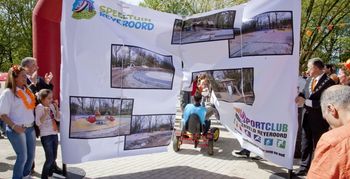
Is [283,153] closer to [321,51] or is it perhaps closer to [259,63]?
[259,63]

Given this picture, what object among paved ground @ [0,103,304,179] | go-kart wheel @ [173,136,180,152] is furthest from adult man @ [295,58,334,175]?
go-kart wheel @ [173,136,180,152]

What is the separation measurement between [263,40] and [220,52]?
0.78 m

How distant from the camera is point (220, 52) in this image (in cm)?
636

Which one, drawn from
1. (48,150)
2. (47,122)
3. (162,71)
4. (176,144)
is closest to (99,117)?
(47,122)

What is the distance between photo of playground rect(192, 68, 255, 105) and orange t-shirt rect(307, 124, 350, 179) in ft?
13.5

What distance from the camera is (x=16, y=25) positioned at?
1499 inches

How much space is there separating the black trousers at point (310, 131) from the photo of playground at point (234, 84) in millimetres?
1234

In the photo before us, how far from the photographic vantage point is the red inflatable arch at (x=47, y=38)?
732cm

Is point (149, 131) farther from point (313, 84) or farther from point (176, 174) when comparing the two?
point (313, 84)

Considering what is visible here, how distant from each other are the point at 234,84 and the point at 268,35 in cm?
102

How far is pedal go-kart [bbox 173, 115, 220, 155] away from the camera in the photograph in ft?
26.5

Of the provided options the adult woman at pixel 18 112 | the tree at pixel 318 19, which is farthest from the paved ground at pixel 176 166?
the tree at pixel 318 19

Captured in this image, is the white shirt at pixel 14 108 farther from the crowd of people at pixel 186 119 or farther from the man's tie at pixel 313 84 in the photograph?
the man's tie at pixel 313 84

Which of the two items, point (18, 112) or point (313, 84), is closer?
point (18, 112)
